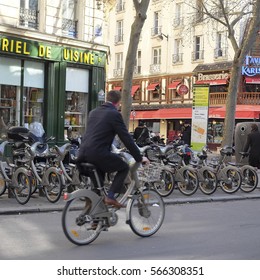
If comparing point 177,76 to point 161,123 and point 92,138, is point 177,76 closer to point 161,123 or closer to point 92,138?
point 161,123

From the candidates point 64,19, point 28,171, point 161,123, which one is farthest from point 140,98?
point 28,171

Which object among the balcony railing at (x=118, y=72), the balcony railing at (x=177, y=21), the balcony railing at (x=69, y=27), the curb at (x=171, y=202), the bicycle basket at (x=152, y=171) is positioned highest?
the balcony railing at (x=177, y=21)

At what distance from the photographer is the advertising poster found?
14.2m

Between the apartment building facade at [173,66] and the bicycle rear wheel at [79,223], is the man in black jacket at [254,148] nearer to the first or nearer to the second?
the bicycle rear wheel at [79,223]

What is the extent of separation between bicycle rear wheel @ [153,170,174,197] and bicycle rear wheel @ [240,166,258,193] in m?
2.58

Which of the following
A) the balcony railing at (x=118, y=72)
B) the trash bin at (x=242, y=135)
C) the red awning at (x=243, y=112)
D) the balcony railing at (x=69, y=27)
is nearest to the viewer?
the trash bin at (x=242, y=135)

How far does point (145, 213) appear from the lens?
6930mm

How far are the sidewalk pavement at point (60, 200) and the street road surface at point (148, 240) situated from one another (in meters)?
0.28

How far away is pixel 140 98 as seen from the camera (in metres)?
45.1

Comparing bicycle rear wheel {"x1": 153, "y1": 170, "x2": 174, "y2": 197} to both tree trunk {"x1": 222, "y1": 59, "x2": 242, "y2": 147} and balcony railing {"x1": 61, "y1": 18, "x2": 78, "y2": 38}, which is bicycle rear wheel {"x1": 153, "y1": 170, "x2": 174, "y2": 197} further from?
balcony railing {"x1": 61, "y1": 18, "x2": 78, "y2": 38}

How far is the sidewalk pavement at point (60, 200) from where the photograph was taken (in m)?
8.83

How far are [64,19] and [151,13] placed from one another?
25.9m

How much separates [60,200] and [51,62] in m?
9.03

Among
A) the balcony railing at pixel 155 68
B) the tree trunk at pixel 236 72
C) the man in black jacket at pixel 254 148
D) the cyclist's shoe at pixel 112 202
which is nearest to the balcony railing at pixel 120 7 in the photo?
the balcony railing at pixel 155 68
